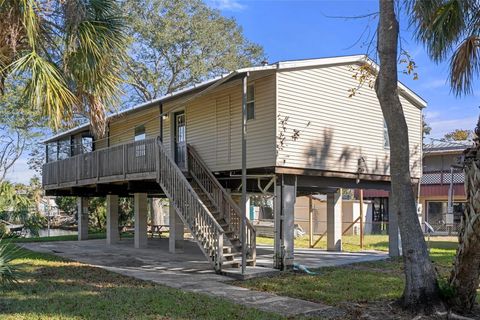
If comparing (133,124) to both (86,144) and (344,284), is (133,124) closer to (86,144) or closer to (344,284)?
(86,144)

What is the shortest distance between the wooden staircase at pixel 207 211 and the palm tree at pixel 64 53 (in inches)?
144

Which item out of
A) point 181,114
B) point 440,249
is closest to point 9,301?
point 181,114

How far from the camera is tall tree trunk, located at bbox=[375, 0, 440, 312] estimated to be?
23.5ft

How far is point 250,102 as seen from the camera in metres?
13.1

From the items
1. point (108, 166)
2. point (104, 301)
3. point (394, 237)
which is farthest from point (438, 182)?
point (104, 301)

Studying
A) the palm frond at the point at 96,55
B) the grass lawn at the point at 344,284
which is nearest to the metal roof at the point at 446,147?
the grass lawn at the point at 344,284

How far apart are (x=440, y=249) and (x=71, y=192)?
16900 millimetres

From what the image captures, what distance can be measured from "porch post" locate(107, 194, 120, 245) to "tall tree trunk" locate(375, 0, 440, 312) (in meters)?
15.7

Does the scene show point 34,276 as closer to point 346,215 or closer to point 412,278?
point 412,278

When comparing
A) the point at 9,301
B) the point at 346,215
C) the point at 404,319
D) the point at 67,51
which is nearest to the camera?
the point at 404,319

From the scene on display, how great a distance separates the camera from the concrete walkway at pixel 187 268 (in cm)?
811

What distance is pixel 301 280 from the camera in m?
10.6

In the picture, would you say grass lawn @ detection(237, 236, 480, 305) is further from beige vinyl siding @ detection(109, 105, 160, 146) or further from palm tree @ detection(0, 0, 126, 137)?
beige vinyl siding @ detection(109, 105, 160, 146)

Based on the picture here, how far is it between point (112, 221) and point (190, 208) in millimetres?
9877
